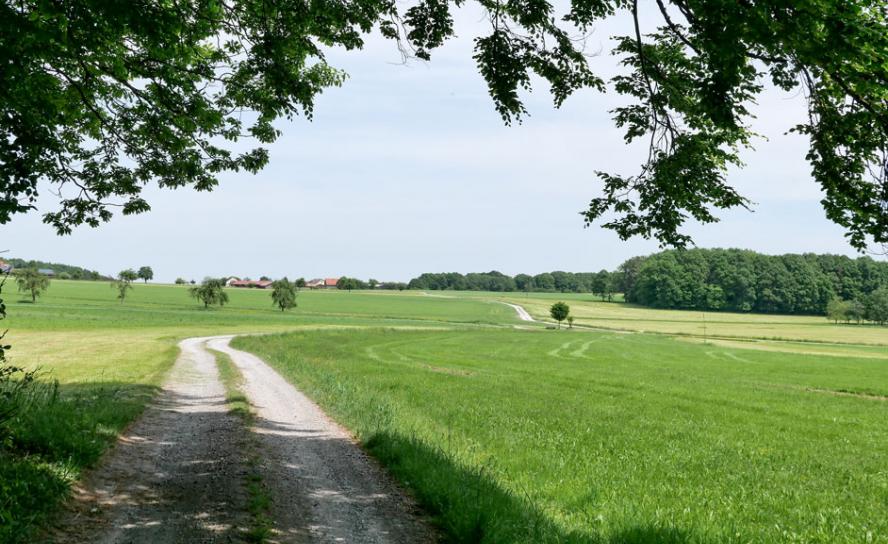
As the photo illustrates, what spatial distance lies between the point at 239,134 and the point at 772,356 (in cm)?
6709

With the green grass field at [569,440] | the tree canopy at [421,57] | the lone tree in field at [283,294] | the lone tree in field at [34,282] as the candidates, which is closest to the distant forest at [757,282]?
the lone tree in field at [283,294]

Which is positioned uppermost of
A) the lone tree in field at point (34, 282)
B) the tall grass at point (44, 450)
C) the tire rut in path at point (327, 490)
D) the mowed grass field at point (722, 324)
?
the lone tree in field at point (34, 282)

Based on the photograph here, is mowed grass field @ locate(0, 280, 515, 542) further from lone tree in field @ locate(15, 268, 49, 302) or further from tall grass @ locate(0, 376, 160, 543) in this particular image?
lone tree in field @ locate(15, 268, 49, 302)

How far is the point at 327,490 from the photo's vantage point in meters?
9.15

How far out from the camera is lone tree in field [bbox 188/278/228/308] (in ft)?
392

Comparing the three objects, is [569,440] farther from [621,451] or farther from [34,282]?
[34,282]

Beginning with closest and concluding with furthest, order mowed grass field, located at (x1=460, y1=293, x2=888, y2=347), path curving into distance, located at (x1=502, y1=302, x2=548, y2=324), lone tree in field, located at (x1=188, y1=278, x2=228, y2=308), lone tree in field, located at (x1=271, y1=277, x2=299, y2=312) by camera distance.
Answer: mowed grass field, located at (x1=460, y1=293, x2=888, y2=347)
lone tree in field, located at (x1=188, y1=278, x2=228, y2=308)
lone tree in field, located at (x1=271, y1=277, x2=299, y2=312)
path curving into distance, located at (x1=502, y1=302, x2=548, y2=324)

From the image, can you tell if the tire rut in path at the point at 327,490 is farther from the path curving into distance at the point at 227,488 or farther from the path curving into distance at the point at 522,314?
the path curving into distance at the point at 522,314

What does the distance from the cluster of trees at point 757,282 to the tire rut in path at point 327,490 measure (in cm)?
16848

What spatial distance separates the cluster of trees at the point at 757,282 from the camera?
164m

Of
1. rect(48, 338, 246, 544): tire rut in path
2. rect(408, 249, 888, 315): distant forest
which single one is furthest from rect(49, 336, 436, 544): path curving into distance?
rect(408, 249, 888, 315): distant forest

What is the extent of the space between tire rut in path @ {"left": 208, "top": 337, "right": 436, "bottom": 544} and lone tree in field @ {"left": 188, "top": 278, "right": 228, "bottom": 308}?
373 feet

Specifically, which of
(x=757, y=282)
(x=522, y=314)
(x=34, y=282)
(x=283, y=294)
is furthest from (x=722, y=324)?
(x=34, y=282)

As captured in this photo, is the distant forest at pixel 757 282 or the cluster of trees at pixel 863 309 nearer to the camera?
the cluster of trees at pixel 863 309
